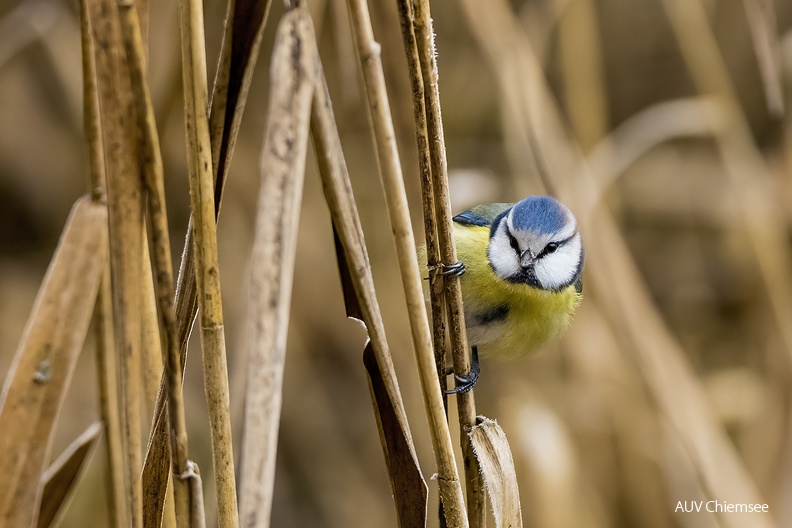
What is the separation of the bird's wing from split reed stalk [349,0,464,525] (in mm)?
865

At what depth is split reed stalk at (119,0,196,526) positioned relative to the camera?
533mm

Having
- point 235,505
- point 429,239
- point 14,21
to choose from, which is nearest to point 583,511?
point 429,239

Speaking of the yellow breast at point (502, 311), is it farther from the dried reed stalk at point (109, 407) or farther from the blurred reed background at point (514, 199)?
the dried reed stalk at point (109, 407)

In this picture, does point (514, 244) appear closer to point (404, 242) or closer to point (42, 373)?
point (404, 242)

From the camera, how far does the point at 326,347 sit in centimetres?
192

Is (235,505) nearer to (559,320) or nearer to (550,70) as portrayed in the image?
(559,320)

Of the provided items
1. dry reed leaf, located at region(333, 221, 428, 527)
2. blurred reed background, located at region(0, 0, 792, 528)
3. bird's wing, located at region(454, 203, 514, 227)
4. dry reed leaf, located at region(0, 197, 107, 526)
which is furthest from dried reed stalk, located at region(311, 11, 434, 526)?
bird's wing, located at region(454, 203, 514, 227)

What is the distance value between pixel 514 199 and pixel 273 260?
138 centimetres

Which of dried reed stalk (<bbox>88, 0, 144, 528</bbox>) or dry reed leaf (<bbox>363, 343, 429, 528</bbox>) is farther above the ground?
dried reed stalk (<bbox>88, 0, 144, 528</bbox>)

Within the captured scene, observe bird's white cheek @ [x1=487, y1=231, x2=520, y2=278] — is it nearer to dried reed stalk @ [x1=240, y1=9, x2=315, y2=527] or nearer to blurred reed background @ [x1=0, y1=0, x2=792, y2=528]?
blurred reed background @ [x1=0, y1=0, x2=792, y2=528]

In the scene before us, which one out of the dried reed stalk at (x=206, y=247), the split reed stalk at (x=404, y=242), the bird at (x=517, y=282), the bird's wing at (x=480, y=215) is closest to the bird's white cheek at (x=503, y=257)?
the bird at (x=517, y=282)

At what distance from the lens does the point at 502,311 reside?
1360 millimetres

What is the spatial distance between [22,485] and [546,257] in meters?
1.01

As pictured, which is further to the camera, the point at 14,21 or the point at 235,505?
the point at 14,21
